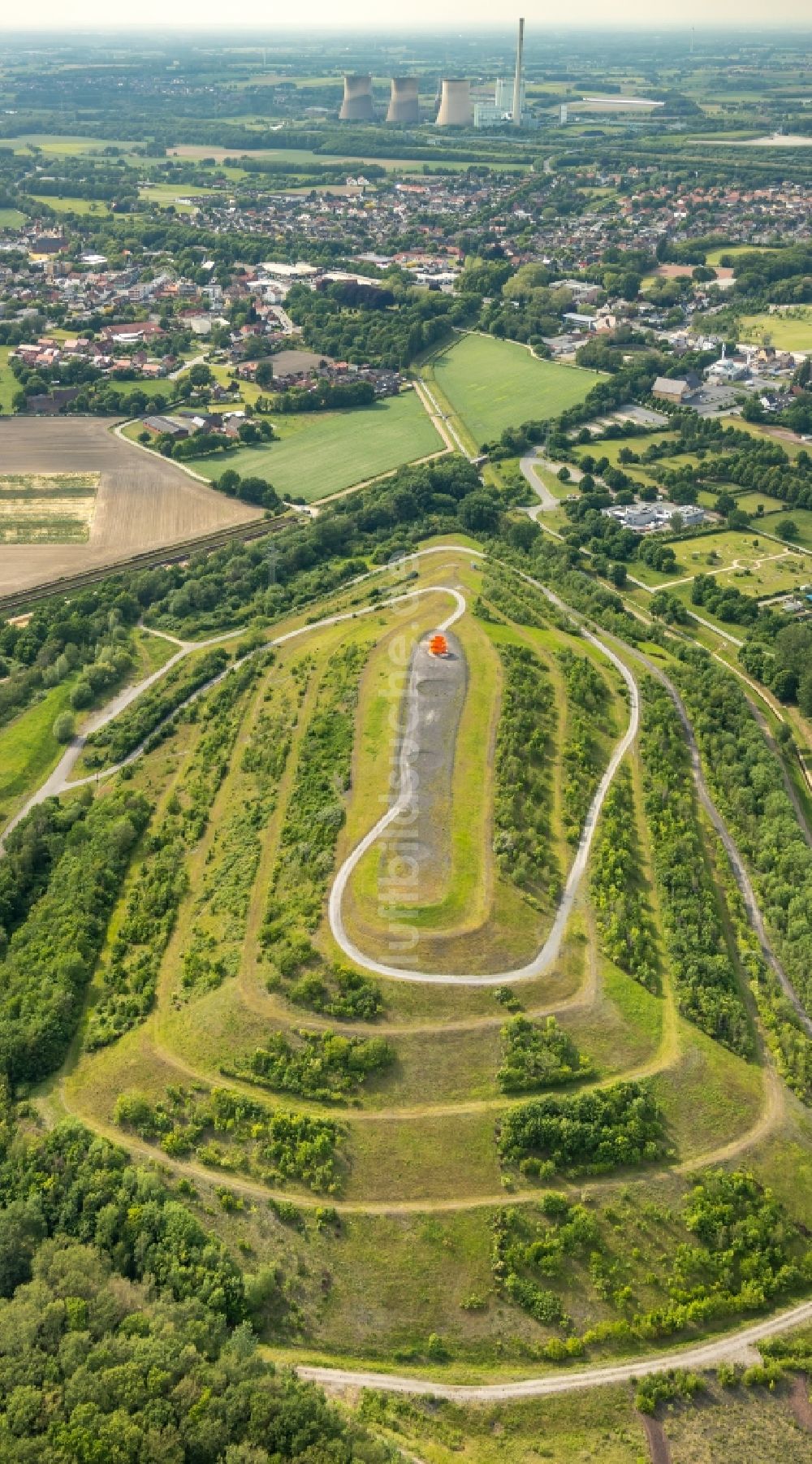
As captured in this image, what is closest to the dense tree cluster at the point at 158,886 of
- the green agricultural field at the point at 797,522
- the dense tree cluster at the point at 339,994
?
the dense tree cluster at the point at 339,994

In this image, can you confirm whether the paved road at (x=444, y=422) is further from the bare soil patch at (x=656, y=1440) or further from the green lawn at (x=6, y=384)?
the bare soil patch at (x=656, y=1440)

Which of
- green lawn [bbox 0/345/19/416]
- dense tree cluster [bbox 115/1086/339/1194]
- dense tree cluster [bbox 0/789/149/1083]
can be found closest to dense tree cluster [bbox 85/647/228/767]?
dense tree cluster [bbox 0/789/149/1083]

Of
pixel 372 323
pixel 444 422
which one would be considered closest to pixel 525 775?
pixel 444 422

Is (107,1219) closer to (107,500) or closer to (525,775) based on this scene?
(525,775)

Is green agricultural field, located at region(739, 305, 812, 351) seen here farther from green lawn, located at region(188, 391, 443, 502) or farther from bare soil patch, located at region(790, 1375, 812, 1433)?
bare soil patch, located at region(790, 1375, 812, 1433)

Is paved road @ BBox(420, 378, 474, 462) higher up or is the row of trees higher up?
paved road @ BBox(420, 378, 474, 462)

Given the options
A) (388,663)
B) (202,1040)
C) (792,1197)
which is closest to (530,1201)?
(792,1197)

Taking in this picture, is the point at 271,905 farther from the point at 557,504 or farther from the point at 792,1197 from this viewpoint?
the point at 557,504
